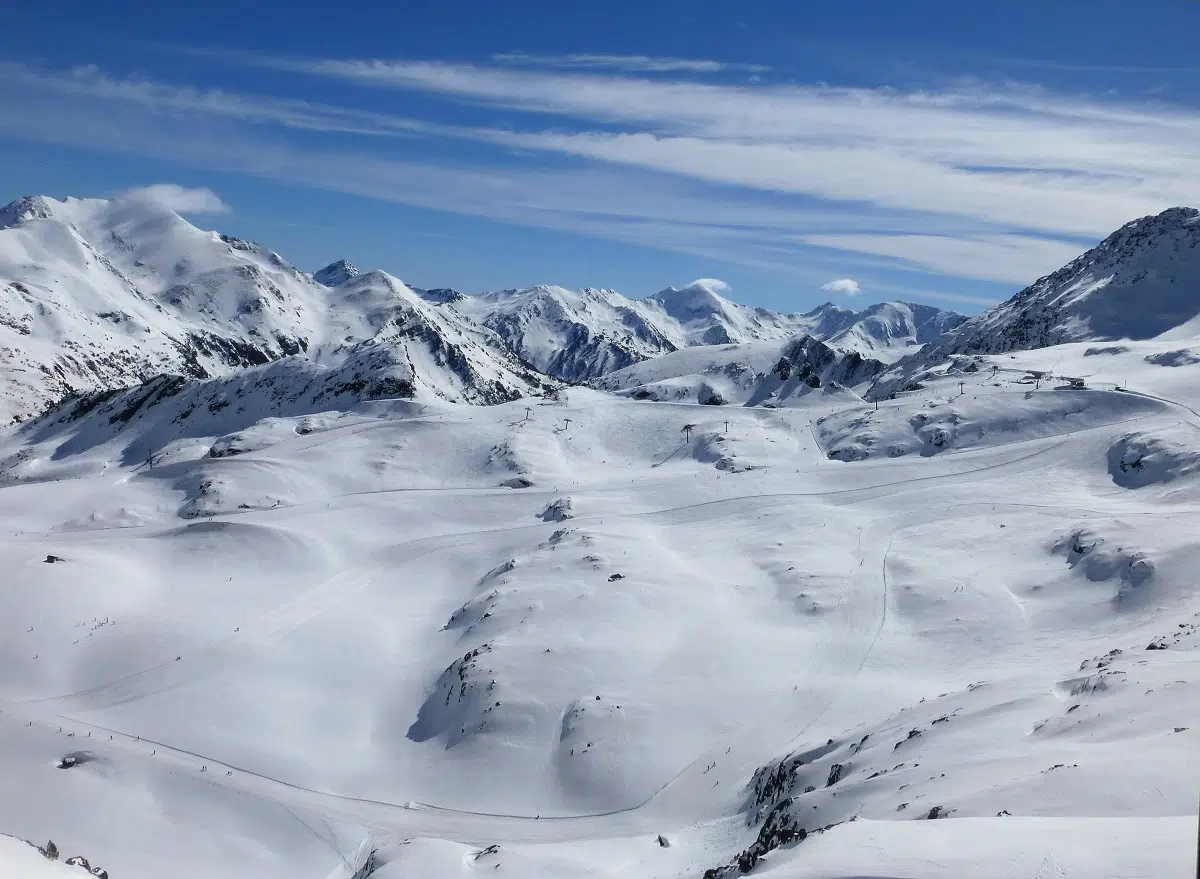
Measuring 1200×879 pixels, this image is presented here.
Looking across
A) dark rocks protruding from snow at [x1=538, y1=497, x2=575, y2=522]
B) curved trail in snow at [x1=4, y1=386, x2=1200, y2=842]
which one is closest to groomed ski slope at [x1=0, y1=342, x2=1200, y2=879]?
curved trail in snow at [x1=4, y1=386, x2=1200, y2=842]

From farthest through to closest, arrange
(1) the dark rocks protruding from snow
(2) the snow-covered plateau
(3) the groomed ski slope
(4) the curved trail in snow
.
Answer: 1. (1) the dark rocks protruding from snow
2. (4) the curved trail in snow
3. (3) the groomed ski slope
4. (2) the snow-covered plateau

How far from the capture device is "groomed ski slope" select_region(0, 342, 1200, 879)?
29.7 m

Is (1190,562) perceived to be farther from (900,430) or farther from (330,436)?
(330,436)

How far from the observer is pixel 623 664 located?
53656mm

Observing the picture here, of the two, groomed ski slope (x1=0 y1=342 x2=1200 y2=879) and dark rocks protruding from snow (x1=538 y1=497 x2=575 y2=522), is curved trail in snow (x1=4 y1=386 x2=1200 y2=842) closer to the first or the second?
groomed ski slope (x1=0 y1=342 x2=1200 y2=879)

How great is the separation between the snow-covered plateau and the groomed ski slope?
252 millimetres

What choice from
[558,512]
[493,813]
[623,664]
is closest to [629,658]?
[623,664]

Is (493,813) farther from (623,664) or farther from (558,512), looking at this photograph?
(558,512)

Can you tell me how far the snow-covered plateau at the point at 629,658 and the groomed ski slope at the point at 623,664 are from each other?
0.25 meters

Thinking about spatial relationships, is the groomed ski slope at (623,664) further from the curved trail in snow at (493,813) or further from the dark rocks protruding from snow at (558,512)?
the dark rocks protruding from snow at (558,512)

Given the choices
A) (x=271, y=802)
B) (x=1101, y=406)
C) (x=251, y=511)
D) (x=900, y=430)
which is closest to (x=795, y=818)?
(x=271, y=802)

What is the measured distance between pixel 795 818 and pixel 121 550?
71188mm

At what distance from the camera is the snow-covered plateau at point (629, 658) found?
2939 cm

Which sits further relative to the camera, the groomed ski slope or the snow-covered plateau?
the groomed ski slope
